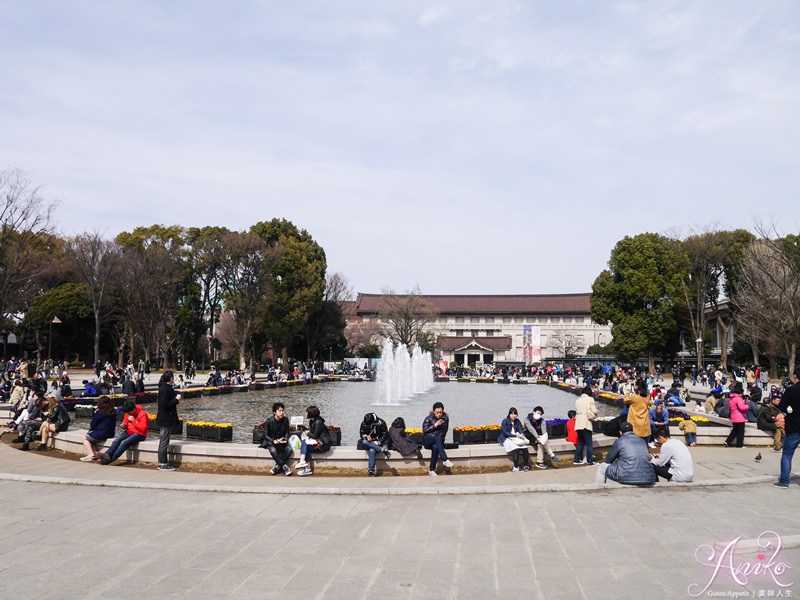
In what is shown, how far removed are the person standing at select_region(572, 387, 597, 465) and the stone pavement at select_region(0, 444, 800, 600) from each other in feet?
4.38

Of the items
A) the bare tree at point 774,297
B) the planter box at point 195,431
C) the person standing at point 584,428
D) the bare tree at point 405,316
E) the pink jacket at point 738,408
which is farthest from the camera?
the bare tree at point 405,316

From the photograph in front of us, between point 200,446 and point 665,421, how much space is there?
11269mm

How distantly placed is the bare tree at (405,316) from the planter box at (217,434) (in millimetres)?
68742

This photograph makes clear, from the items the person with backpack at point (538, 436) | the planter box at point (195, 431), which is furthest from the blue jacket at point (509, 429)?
the planter box at point (195, 431)

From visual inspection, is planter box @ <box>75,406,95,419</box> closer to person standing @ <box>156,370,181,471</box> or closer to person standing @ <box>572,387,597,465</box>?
person standing @ <box>156,370,181,471</box>

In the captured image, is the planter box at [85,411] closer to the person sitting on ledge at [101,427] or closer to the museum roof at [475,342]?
the person sitting on ledge at [101,427]

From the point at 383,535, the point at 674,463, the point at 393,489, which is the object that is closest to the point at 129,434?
the point at 393,489

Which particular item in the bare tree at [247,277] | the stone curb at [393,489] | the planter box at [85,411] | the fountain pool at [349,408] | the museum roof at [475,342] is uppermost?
the bare tree at [247,277]

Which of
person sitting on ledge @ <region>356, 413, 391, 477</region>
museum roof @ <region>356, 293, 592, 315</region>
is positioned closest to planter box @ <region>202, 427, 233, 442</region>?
person sitting on ledge @ <region>356, 413, 391, 477</region>

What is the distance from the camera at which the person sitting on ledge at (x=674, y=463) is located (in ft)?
36.4

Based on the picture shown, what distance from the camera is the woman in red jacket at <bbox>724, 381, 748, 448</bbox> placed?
1562 cm

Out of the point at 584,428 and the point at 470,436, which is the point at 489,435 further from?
the point at 584,428

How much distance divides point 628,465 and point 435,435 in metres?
3.49

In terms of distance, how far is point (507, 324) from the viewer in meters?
119
